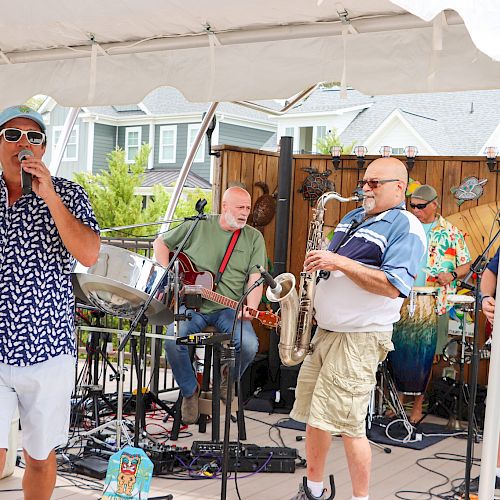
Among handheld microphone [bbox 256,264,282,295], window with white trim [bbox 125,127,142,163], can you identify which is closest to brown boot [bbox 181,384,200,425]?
handheld microphone [bbox 256,264,282,295]

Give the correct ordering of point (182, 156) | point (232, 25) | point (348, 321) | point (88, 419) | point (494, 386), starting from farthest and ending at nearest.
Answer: point (182, 156)
point (88, 419)
point (232, 25)
point (348, 321)
point (494, 386)

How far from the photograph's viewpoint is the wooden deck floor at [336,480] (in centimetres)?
383

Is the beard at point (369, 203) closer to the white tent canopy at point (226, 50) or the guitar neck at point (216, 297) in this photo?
the white tent canopy at point (226, 50)

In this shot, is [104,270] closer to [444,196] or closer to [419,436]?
[419,436]

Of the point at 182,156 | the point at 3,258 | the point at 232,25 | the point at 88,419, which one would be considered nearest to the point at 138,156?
the point at 182,156

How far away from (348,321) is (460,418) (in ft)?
9.17

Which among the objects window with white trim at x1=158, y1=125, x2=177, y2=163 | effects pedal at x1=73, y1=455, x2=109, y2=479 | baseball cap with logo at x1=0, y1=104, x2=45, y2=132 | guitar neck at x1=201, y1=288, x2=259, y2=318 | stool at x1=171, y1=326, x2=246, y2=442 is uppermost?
window with white trim at x1=158, y1=125, x2=177, y2=163

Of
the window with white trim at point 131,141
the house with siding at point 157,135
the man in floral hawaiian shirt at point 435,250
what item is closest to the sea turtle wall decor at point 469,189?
the man in floral hawaiian shirt at point 435,250

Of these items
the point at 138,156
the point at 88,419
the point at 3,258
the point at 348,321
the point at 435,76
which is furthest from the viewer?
the point at 138,156

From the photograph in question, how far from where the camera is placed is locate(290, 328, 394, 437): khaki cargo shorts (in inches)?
126

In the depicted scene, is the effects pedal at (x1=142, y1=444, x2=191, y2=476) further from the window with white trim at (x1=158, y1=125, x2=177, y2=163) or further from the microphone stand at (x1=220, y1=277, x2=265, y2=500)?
the window with white trim at (x1=158, y1=125, x2=177, y2=163)

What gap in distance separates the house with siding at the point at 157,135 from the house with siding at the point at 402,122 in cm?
95

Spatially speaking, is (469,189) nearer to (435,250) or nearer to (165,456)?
(435,250)

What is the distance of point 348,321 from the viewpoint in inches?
127
